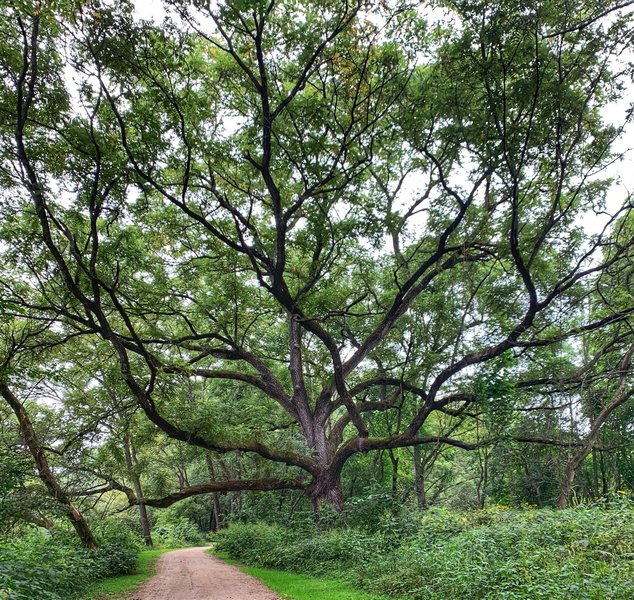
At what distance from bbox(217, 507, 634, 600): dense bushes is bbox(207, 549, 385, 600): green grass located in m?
0.26

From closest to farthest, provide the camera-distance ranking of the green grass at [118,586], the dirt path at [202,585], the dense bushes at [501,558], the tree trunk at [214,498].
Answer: the dense bushes at [501,558] → the dirt path at [202,585] → the green grass at [118,586] → the tree trunk at [214,498]

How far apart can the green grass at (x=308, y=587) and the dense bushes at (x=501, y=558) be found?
257 millimetres

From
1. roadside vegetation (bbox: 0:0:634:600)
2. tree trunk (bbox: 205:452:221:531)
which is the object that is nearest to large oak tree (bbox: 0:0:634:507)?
roadside vegetation (bbox: 0:0:634:600)

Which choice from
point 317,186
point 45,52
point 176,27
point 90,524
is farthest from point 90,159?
point 90,524

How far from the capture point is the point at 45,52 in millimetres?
5754

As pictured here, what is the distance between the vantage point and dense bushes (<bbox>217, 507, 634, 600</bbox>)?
397 cm

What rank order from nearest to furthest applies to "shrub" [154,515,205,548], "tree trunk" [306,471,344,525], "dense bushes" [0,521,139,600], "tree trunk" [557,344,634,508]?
"dense bushes" [0,521,139,600], "tree trunk" [557,344,634,508], "tree trunk" [306,471,344,525], "shrub" [154,515,205,548]

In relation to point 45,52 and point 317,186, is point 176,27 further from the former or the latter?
point 317,186

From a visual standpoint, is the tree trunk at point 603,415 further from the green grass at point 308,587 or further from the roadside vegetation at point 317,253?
the green grass at point 308,587

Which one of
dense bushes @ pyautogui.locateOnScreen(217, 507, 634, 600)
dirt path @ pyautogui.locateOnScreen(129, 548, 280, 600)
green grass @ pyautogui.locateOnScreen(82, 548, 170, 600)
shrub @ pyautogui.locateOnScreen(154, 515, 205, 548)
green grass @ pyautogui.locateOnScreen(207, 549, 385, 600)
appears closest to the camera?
dense bushes @ pyautogui.locateOnScreen(217, 507, 634, 600)

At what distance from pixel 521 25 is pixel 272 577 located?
11.2 meters

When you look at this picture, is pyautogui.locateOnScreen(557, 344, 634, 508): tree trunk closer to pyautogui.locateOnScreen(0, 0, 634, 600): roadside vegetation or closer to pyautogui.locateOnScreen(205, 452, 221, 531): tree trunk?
pyautogui.locateOnScreen(0, 0, 634, 600): roadside vegetation

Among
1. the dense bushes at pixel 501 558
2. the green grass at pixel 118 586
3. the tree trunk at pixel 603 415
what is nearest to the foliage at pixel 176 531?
the green grass at pixel 118 586

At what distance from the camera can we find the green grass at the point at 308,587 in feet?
19.4
